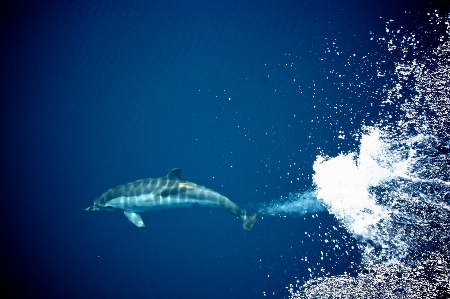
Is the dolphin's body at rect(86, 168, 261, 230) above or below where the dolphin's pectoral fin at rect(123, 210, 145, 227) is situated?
above

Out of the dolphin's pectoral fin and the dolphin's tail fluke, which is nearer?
the dolphin's tail fluke

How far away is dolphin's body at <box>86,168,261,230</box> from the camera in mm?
8586

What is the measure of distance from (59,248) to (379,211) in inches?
631

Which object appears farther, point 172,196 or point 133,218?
point 133,218

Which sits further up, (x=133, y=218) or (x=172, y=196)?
(x=172, y=196)

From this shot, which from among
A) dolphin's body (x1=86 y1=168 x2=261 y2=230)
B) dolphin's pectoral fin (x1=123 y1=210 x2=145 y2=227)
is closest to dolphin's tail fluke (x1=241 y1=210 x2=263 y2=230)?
dolphin's body (x1=86 y1=168 x2=261 y2=230)

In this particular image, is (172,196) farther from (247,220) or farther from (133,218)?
(247,220)

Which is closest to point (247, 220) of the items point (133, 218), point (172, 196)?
point (172, 196)

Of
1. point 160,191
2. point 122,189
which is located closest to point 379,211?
point 160,191

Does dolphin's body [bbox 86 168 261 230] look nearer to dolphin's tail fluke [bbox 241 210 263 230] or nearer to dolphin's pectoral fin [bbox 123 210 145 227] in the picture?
dolphin's tail fluke [bbox 241 210 263 230]

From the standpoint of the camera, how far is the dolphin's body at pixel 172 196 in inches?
338

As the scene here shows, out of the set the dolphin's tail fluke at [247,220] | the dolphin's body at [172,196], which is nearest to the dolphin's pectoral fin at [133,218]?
the dolphin's body at [172,196]

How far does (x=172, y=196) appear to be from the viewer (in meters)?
8.70

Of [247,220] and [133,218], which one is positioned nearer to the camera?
[247,220]
